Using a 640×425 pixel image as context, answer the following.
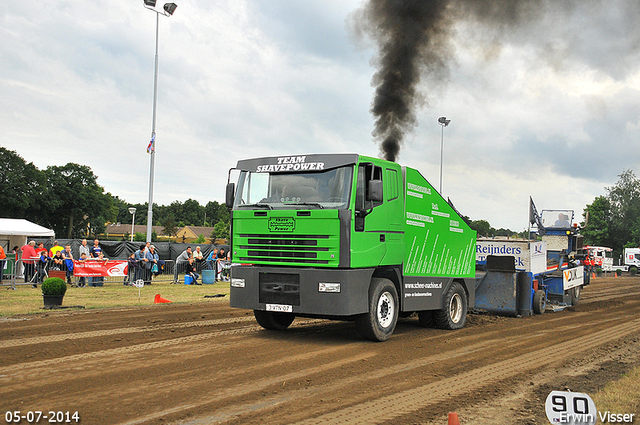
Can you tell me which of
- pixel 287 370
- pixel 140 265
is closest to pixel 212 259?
pixel 140 265

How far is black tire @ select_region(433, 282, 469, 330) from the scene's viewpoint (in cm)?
1169

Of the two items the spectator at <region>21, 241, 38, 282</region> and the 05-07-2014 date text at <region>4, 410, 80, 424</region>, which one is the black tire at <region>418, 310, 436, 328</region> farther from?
the spectator at <region>21, 241, 38, 282</region>

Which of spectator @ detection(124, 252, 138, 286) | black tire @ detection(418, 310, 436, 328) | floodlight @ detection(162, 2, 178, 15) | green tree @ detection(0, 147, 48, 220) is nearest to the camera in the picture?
black tire @ detection(418, 310, 436, 328)

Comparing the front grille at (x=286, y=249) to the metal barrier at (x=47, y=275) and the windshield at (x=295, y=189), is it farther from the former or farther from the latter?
the metal barrier at (x=47, y=275)

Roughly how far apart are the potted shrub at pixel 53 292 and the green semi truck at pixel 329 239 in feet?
20.1

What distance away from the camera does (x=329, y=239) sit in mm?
8844

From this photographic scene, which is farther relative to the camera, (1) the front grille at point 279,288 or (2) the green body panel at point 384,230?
(1) the front grille at point 279,288

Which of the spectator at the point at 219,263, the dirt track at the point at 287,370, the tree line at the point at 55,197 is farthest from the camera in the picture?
the tree line at the point at 55,197

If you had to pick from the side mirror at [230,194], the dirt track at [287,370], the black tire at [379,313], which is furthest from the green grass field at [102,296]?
the black tire at [379,313]

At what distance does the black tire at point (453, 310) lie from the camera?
1169 cm

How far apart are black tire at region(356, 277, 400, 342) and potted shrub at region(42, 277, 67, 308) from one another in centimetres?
822

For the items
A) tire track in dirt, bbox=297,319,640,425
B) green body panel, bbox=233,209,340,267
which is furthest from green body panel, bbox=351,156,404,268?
tire track in dirt, bbox=297,319,640,425

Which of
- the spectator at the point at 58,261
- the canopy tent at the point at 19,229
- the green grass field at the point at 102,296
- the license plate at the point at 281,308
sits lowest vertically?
the green grass field at the point at 102,296

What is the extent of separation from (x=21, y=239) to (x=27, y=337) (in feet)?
66.3
